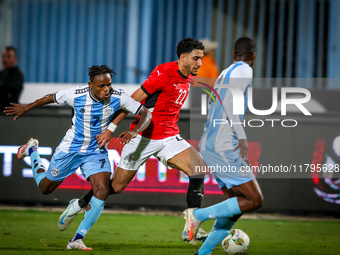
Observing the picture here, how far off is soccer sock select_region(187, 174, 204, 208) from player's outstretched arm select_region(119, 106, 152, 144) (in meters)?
0.78

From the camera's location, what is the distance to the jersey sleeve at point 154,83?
467 cm

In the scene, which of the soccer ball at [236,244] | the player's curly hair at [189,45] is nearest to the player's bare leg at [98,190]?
the soccer ball at [236,244]

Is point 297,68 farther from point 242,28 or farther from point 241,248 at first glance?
point 241,248

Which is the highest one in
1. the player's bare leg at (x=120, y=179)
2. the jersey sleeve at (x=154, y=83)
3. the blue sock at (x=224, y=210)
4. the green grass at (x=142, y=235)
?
the jersey sleeve at (x=154, y=83)

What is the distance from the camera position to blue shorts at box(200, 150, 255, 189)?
152 inches

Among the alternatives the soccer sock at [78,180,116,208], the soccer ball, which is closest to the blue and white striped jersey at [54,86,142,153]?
the soccer sock at [78,180,116,208]

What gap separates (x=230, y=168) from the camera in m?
3.88

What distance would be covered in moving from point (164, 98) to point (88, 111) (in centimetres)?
76

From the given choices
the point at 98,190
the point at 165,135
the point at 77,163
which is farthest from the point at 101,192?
the point at 165,135

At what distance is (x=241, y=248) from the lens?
4363 millimetres

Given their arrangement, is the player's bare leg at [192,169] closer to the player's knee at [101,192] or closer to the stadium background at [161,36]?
the player's knee at [101,192]

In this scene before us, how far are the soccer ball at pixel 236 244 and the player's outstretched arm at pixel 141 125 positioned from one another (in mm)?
1317

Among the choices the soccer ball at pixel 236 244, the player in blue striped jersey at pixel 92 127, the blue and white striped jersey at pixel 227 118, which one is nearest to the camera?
the blue and white striped jersey at pixel 227 118

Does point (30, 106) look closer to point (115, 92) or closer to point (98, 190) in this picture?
point (115, 92)
